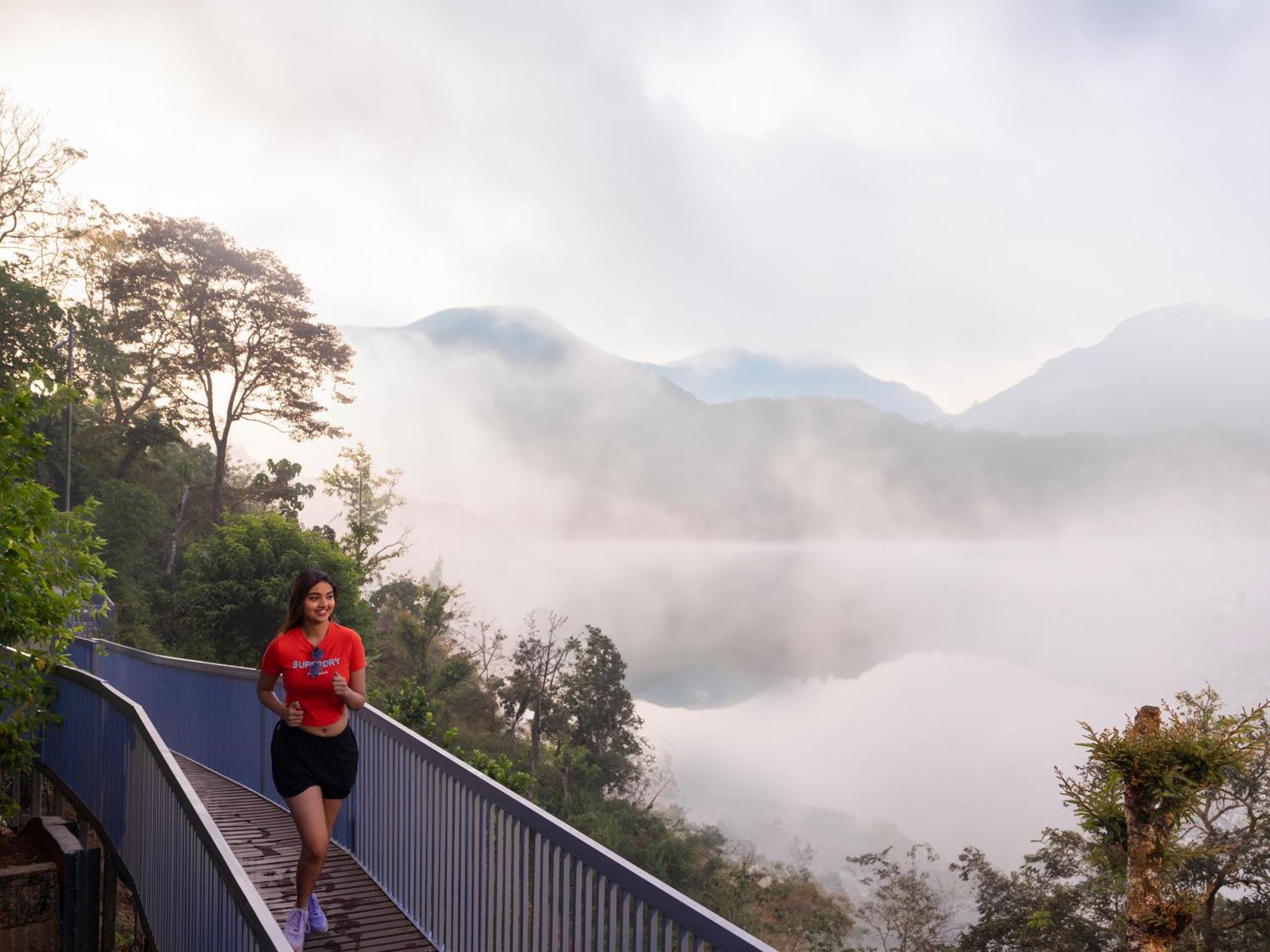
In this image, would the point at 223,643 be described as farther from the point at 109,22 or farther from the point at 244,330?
the point at 109,22

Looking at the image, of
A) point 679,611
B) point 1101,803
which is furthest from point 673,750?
point 1101,803

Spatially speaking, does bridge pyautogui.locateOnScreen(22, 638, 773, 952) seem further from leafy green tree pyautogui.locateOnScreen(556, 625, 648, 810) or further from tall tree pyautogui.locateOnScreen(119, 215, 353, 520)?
leafy green tree pyautogui.locateOnScreen(556, 625, 648, 810)

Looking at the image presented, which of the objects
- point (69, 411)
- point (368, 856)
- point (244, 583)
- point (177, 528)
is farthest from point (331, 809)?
point (177, 528)

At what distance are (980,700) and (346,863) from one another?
159249mm

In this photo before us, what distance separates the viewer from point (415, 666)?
129ft

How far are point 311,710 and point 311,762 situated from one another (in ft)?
0.85

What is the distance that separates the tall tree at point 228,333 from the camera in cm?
3694

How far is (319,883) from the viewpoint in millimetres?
5715

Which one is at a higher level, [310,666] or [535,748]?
[310,666]

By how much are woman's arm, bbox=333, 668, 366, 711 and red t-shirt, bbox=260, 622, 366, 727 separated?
0.08 ft

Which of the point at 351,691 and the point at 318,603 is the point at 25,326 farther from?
the point at 351,691

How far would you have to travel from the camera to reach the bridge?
3391mm

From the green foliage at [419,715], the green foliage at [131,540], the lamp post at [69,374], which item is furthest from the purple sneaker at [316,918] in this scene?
the green foliage at [131,540]

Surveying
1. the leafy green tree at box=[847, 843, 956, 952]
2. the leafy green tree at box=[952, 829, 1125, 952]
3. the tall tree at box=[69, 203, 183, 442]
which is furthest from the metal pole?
the leafy green tree at box=[847, 843, 956, 952]
